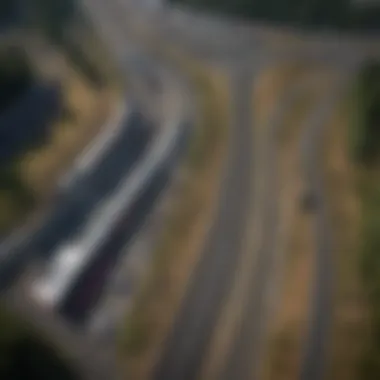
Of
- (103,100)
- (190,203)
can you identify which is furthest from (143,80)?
(190,203)

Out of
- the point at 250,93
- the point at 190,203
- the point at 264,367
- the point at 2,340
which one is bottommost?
the point at 2,340

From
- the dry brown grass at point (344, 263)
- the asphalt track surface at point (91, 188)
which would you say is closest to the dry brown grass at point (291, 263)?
the dry brown grass at point (344, 263)

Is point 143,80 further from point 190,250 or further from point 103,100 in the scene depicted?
point 190,250

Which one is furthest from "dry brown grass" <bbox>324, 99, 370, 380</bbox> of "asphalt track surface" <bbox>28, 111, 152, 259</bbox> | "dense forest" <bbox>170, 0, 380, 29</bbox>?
"asphalt track surface" <bbox>28, 111, 152, 259</bbox>

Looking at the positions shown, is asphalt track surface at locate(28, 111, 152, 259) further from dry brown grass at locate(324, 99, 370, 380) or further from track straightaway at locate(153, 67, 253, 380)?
dry brown grass at locate(324, 99, 370, 380)

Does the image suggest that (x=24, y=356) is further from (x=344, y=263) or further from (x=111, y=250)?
(x=344, y=263)

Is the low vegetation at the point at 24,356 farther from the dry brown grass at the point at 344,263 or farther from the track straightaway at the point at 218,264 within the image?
the dry brown grass at the point at 344,263
